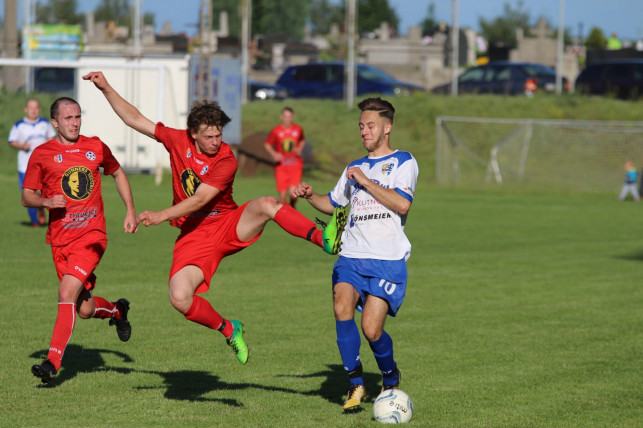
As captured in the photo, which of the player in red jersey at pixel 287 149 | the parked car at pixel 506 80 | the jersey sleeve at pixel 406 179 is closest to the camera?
the jersey sleeve at pixel 406 179

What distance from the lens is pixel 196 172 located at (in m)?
6.59

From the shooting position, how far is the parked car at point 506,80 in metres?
36.8

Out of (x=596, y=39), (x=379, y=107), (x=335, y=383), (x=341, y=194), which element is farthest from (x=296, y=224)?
(x=596, y=39)

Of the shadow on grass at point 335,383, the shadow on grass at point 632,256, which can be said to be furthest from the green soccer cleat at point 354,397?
the shadow on grass at point 632,256

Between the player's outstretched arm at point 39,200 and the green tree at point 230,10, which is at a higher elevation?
the green tree at point 230,10

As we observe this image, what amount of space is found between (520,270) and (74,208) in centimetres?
843

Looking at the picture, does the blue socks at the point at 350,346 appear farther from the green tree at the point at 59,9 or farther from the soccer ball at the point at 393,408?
the green tree at the point at 59,9

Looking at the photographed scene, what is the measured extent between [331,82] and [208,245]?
30946 mm

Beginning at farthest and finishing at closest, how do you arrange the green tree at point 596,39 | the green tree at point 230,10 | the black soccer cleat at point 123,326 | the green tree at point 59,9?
the green tree at point 230,10 → the green tree at point 59,9 → the green tree at point 596,39 → the black soccer cleat at point 123,326

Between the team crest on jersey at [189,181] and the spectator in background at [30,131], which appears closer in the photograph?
the team crest on jersey at [189,181]

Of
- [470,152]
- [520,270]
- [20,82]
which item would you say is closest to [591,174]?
[470,152]

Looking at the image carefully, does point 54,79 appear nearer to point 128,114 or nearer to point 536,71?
point 536,71

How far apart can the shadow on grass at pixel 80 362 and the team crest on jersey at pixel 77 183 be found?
4.54 feet

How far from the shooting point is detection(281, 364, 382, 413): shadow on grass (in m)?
6.82
